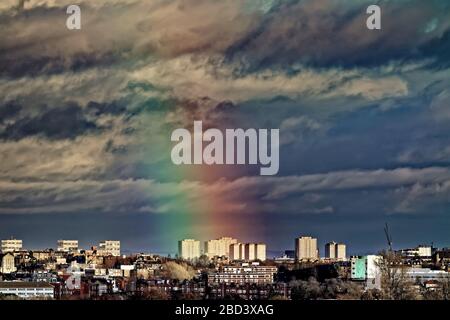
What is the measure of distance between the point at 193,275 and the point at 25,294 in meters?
5.78

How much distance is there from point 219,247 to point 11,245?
5.35m

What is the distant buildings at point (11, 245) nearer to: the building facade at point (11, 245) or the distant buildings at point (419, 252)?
the building facade at point (11, 245)

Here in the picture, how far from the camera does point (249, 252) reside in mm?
25969

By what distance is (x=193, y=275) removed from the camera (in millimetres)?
22531

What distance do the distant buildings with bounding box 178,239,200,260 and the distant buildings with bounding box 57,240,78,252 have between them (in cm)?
304

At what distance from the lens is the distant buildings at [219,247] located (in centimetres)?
2569

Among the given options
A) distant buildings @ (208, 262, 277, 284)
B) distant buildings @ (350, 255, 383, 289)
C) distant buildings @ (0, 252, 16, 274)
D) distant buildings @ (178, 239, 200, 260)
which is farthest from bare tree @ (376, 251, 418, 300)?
distant buildings @ (0, 252, 16, 274)

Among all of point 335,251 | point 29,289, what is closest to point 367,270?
point 335,251

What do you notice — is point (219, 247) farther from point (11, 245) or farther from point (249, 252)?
point (11, 245)

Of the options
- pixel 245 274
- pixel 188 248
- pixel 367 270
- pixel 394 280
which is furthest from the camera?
pixel 188 248

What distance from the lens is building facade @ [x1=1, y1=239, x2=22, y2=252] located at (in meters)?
25.2
